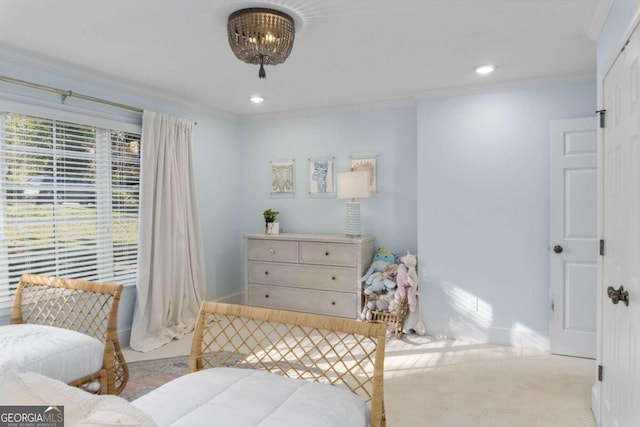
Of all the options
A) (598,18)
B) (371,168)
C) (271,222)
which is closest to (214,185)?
(271,222)

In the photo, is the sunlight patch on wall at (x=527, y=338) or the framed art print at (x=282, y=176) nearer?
the sunlight patch on wall at (x=527, y=338)

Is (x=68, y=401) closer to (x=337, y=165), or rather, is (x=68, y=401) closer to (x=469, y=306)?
(x=469, y=306)

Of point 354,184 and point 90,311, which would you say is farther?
point 354,184

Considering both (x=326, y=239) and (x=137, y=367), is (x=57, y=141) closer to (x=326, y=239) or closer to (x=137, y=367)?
(x=137, y=367)

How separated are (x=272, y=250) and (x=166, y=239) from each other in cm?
112

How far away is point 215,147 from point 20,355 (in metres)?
3.11

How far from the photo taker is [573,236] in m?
3.33

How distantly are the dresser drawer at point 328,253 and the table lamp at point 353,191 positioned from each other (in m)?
0.21

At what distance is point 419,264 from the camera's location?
13.1 feet

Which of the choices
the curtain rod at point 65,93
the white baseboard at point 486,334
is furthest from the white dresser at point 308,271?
the curtain rod at point 65,93

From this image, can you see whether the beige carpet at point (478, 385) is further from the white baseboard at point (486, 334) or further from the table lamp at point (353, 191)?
the table lamp at point (353, 191)

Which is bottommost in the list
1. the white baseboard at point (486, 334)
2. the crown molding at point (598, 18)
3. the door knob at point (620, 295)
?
the white baseboard at point (486, 334)

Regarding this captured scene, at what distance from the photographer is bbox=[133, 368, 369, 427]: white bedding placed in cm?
135

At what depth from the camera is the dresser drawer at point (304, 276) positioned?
418 cm
